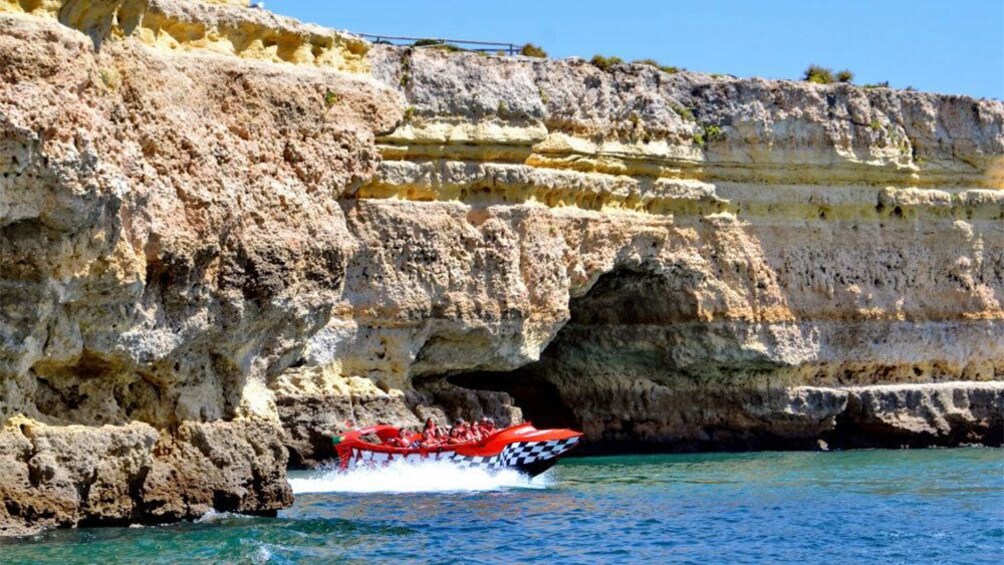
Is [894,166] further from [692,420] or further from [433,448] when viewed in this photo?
[433,448]

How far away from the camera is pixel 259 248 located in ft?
79.6

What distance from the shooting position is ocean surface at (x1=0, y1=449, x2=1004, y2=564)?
21.9 m

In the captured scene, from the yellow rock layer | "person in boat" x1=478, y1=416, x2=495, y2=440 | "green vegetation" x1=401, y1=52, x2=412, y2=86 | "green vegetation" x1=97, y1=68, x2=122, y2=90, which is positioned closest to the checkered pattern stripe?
"person in boat" x1=478, y1=416, x2=495, y2=440

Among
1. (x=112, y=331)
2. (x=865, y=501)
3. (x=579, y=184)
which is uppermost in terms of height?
(x=579, y=184)

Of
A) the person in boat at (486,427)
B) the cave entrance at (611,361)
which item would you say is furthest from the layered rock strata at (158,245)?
the cave entrance at (611,361)

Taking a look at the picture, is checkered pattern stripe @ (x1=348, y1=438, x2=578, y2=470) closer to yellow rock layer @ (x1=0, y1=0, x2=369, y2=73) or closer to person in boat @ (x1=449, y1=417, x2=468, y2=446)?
person in boat @ (x1=449, y1=417, x2=468, y2=446)

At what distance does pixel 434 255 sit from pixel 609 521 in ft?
32.2

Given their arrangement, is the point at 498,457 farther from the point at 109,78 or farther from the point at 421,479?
the point at 109,78

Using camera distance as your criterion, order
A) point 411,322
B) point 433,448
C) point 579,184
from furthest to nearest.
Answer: point 579,184 → point 411,322 → point 433,448

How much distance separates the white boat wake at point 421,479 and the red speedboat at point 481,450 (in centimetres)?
12

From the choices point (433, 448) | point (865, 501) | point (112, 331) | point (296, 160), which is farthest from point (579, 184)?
point (112, 331)

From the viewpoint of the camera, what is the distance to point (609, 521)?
27.1 m

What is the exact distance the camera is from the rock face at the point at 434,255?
69.4 feet

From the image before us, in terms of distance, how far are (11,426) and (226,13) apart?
24.5 feet
